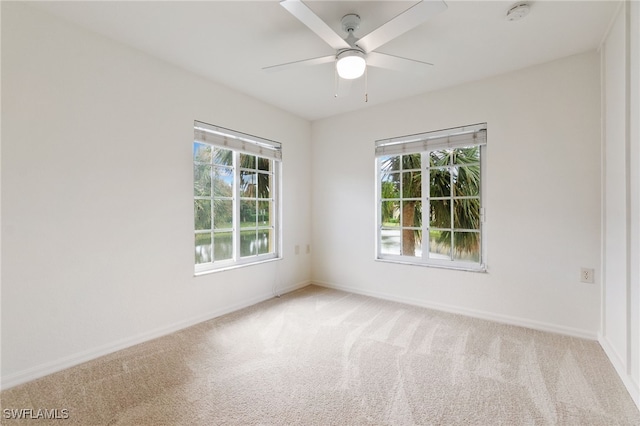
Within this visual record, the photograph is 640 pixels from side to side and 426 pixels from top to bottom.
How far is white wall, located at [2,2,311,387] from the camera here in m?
1.88

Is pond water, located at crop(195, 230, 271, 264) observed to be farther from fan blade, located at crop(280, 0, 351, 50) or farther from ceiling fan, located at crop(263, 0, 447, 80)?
fan blade, located at crop(280, 0, 351, 50)

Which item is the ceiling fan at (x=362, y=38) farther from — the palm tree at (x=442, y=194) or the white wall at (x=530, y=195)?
the palm tree at (x=442, y=194)

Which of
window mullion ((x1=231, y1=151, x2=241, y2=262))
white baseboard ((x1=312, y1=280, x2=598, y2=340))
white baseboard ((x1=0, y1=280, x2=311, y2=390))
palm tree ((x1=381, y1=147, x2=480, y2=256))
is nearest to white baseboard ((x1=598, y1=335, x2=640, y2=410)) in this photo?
white baseboard ((x1=312, y1=280, x2=598, y2=340))

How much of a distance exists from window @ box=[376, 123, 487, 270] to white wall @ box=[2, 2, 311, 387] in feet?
7.21

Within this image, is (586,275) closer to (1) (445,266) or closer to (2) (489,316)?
(2) (489,316)

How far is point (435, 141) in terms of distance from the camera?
3.30m

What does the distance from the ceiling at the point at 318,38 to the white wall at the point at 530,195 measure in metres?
0.27

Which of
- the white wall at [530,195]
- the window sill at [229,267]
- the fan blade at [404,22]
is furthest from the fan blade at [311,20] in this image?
the window sill at [229,267]

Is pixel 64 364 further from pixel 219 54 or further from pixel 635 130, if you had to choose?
pixel 635 130

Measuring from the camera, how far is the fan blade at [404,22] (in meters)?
1.48

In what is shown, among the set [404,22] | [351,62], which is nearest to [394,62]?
[351,62]

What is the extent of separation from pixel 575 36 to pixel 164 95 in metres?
3.55

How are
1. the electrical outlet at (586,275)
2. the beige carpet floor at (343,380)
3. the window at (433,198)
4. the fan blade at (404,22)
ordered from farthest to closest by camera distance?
the window at (433,198) < the electrical outlet at (586,275) < the beige carpet floor at (343,380) < the fan blade at (404,22)

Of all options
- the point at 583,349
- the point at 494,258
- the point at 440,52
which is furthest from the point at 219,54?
the point at 583,349
